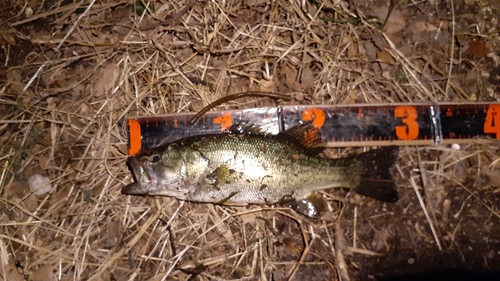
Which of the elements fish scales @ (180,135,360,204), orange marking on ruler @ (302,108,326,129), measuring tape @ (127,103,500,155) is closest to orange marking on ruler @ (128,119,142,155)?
measuring tape @ (127,103,500,155)

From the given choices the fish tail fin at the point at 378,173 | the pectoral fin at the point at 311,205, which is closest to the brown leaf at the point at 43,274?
the pectoral fin at the point at 311,205

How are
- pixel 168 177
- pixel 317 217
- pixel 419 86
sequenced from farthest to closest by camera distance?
pixel 419 86 < pixel 317 217 < pixel 168 177

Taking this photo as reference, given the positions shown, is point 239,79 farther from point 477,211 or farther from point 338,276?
point 477,211

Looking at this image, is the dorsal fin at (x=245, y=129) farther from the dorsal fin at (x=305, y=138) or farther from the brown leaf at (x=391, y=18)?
the brown leaf at (x=391, y=18)

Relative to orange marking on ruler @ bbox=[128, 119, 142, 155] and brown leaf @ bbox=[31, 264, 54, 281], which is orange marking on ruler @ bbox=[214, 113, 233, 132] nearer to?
orange marking on ruler @ bbox=[128, 119, 142, 155]

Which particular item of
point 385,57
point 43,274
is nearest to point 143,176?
point 43,274

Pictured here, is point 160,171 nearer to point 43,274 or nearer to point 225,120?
point 225,120

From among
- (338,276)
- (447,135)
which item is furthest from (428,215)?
(338,276)
